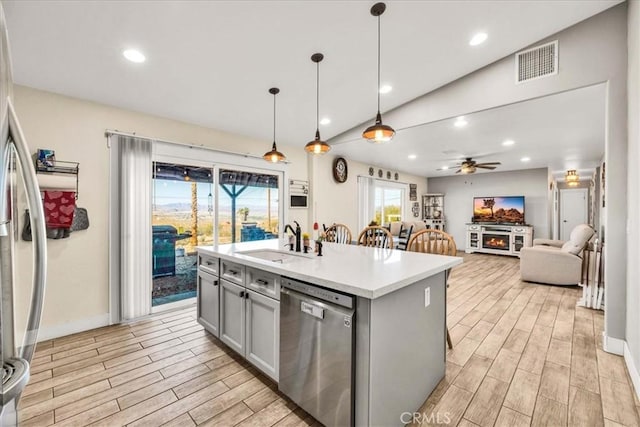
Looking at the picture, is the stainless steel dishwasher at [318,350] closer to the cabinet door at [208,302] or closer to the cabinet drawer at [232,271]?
the cabinet drawer at [232,271]

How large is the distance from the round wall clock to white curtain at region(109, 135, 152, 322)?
133 inches

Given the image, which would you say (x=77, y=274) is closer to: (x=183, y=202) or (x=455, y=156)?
(x=183, y=202)

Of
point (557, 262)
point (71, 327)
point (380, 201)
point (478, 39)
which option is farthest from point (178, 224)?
point (557, 262)

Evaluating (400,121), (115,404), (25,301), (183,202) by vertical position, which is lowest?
(115,404)

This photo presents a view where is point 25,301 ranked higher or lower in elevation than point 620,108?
lower

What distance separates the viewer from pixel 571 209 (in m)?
9.16

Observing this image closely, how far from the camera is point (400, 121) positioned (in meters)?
4.02

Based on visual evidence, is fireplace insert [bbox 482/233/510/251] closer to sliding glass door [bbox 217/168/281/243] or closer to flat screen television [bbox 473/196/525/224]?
flat screen television [bbox 473/196/525/224]

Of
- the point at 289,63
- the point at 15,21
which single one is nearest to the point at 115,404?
the point at 15,21

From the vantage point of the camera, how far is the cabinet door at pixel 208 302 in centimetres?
253

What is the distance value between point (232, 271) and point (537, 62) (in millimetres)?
3680

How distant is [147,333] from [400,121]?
13.6 ft

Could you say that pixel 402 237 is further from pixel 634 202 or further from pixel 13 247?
pixel 13 247

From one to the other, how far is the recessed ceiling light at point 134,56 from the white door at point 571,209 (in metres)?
12.0
